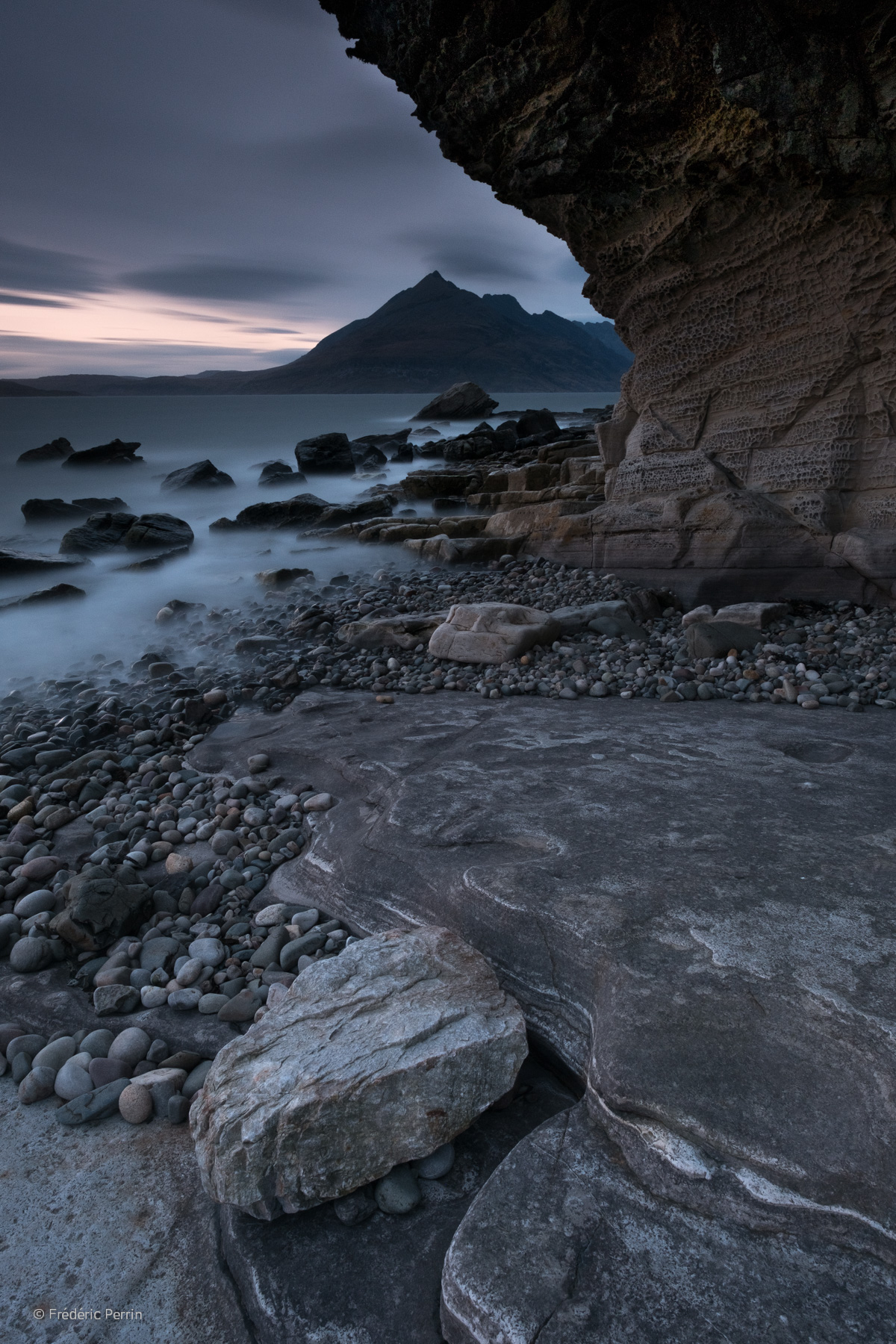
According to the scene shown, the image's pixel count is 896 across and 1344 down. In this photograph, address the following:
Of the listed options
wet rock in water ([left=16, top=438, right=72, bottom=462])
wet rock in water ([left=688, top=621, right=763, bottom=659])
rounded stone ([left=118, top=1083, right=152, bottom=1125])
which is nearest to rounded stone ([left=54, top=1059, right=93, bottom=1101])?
rounded stone ([left=118, top=1083, right=152, bottom=1125])

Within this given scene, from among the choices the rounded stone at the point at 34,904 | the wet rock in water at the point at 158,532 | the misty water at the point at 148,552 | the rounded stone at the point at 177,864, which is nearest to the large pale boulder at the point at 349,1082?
the rounded stone at the point at 177,864

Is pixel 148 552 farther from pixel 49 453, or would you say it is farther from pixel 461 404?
pixel 461 404

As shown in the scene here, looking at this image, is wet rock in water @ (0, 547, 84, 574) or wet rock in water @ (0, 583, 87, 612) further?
wet rock in water @ (0, 547, 84, 574)

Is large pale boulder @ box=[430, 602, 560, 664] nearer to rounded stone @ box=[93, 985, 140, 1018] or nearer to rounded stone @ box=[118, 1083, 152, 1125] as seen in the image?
rounded stone @ box=[93, 985, 140, 1018]

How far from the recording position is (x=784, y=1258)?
52.2 inches

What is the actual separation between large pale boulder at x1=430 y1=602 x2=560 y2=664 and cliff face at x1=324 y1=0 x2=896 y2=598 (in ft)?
7.58

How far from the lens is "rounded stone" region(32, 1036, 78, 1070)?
215 cm

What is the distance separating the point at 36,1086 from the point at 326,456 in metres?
24.4

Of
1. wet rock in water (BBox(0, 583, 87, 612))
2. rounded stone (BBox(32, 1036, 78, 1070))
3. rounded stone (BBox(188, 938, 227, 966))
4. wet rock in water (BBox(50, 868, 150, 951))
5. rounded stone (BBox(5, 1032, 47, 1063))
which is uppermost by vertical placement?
wet rock in water (BBox(50, 868, 150, 951))

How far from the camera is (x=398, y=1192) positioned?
5.33 ft

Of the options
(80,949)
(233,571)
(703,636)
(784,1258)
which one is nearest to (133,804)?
(80,949)

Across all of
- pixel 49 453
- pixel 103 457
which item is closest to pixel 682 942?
pixel 103 457

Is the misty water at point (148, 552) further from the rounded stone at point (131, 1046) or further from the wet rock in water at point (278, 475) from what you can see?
the rounded stone at point (131, 1046)

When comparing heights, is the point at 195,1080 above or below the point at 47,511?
below
